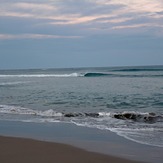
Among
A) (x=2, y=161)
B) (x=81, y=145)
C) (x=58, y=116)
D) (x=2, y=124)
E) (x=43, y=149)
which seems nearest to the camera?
(x=2, y=161)

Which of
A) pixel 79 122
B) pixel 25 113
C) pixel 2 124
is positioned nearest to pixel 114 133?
pixel 79 122

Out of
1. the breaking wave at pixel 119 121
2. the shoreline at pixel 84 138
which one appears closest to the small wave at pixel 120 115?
the breaking wave at pixel 119 121

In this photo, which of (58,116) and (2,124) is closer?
(2,124)

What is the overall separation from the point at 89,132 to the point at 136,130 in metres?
1.39

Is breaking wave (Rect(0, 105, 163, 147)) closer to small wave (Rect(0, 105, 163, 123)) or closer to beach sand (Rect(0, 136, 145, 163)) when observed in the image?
small wave (Rect(0, 105, 163, 123))

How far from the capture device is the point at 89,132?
27.7 ft

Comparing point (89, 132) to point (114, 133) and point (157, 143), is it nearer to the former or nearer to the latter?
point (114, 133)

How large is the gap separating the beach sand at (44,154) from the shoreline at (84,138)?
8.3 inches

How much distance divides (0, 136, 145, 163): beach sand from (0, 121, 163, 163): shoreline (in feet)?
0.70

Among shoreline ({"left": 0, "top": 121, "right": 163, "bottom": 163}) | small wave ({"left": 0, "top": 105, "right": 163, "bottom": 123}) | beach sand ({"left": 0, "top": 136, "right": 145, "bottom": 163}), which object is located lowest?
small wave ({"left": 0, "top": 105, "right": 163, "bottom": 123})

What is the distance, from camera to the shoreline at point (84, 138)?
613 cm

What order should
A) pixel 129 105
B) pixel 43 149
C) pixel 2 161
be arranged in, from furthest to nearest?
pixel 129 105 → pixel 43 149 → pixel 2 161

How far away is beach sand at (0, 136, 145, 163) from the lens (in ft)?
18.2

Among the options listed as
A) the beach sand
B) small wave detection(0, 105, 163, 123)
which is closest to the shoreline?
the beach sand
